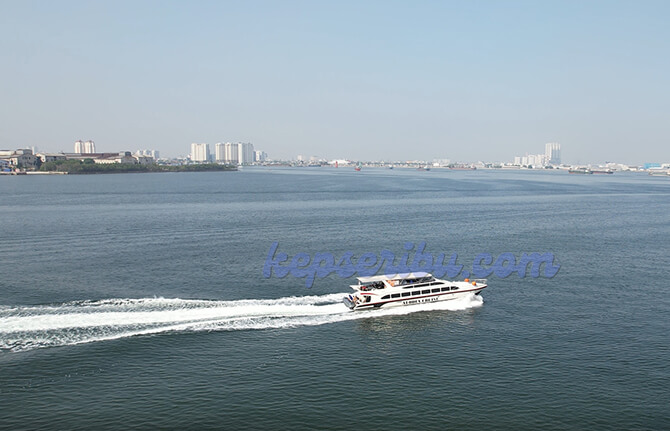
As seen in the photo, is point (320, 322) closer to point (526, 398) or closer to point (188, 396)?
point (188, 396)

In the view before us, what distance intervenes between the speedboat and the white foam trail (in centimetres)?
53

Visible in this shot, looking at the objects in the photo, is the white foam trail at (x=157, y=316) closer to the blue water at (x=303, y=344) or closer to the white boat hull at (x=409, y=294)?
the blue water at (x=303, y=344)

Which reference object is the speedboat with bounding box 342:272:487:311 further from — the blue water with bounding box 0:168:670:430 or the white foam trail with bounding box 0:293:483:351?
the blue water with bounding box 0:168:670:430

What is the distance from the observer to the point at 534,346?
3356 centimetres

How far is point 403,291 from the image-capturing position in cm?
4097

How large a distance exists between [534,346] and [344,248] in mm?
31371

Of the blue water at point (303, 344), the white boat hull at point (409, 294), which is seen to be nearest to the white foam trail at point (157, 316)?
the blue water at point (303, 344)

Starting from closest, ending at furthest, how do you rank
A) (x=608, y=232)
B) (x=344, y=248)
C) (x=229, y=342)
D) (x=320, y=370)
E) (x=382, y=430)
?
(x=382, y=430), (x=320, y=370), (x=229, y=342), (x=344, y=248), (x=608, y=232)

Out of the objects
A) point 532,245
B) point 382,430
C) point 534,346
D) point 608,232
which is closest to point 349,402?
point 382,430

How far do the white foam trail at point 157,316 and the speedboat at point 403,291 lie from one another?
0.53 meters

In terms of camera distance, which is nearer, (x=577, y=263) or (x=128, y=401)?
(x=128, y=401)

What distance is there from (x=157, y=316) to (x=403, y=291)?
61.4 feet

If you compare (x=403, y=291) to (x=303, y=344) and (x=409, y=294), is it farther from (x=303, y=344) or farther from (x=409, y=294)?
(x=303, y=344)

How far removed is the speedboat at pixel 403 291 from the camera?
40.1 meters
